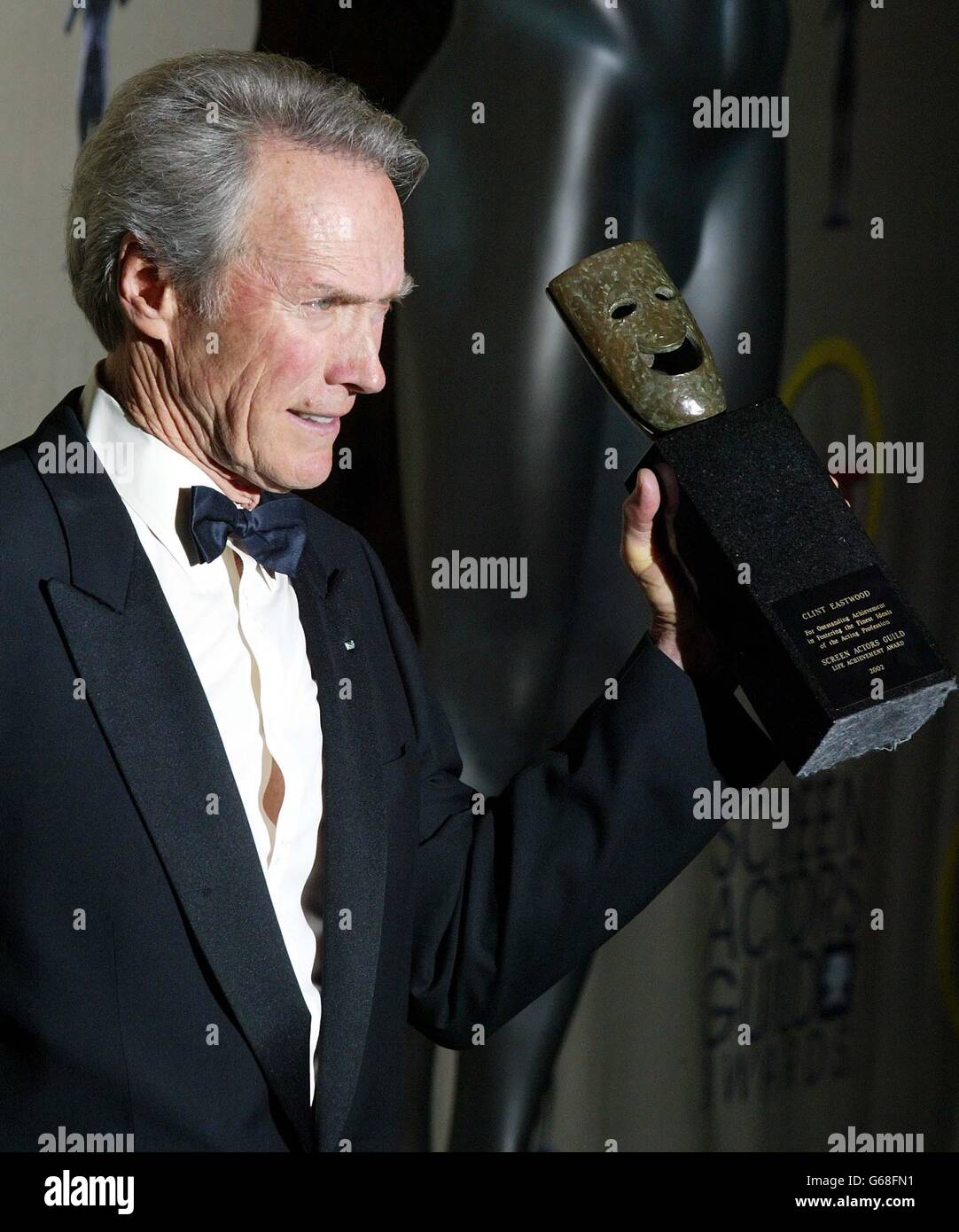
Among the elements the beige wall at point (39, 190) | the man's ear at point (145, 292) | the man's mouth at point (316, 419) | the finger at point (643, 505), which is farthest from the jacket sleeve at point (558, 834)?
the beige wall at point (39, 190)

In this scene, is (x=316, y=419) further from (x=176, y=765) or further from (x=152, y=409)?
(x=176, y=765)

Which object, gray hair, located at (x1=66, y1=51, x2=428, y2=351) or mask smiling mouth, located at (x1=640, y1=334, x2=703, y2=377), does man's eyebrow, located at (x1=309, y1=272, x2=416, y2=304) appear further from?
mask smiling mouth, located at (x1=640, y1=334, x2=703, y2=377)

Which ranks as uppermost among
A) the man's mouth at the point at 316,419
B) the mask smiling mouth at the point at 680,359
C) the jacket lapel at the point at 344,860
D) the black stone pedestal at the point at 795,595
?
the mask smiling mouth at the point at 680,359

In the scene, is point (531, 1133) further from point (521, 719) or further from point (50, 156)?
point (50, 156)

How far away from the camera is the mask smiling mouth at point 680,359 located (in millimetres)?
1274

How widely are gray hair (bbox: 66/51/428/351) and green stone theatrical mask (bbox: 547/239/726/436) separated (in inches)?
7.8

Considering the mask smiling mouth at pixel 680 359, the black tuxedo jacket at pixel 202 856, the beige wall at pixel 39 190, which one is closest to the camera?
the black tuxedo jacket at pixel 202 856

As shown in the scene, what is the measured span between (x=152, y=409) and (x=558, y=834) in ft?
1.59

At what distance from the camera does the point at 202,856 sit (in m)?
1.09

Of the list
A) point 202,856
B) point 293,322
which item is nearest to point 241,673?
point 202,856

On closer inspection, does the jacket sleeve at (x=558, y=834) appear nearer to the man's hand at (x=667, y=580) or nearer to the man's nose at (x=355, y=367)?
the man's hand at (x=667, y=580)

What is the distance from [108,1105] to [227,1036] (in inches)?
3.7

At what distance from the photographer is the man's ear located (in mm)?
1190

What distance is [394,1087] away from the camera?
132 cm
